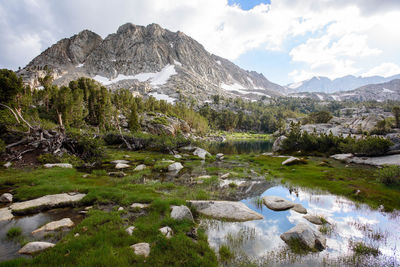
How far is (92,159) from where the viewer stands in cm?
2788

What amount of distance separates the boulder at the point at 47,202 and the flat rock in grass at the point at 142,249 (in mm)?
7803

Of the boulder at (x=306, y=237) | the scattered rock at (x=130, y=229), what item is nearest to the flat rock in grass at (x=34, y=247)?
the scattered rock at (x=130, y=229)

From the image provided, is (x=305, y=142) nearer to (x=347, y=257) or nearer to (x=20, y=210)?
(x=347, y=257)

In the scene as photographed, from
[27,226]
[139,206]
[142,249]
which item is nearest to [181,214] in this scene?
→ [139,206]

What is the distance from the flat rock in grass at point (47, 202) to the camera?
438 inches

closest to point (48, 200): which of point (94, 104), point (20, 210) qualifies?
point (20, 210)

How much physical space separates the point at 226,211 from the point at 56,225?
9798 mm

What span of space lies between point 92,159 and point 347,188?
3362cm

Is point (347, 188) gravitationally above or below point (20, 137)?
below

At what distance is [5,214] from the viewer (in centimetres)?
1033

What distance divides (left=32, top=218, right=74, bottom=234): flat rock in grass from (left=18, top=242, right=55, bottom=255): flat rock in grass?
1.76 meters

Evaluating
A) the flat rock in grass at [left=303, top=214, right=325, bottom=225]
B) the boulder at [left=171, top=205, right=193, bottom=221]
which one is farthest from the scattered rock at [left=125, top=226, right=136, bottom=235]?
the flat rock in grass at [left=303, top=214, right=325, bottom=225]

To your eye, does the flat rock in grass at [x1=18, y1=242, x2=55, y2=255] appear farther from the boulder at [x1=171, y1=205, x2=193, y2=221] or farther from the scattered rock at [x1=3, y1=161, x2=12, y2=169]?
the scattered rock at [x1=3, y1=161, x2=12, y2=169]

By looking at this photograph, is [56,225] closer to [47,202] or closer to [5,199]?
[47,202]
